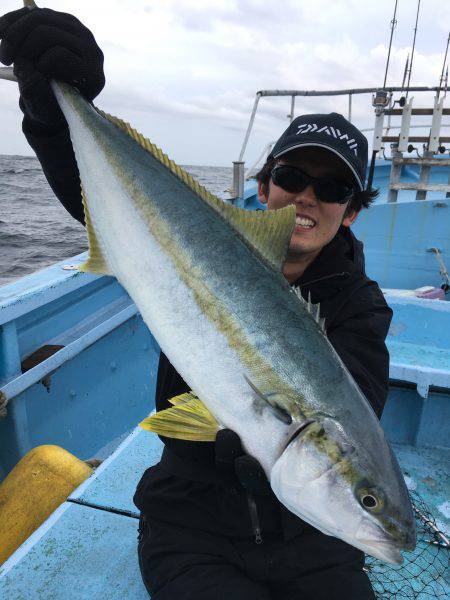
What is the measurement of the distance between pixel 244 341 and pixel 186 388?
0.64 meters

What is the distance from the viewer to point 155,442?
3021 millimetres

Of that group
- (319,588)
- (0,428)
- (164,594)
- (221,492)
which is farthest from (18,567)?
(0,428)

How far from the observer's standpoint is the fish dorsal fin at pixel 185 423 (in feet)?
5.08

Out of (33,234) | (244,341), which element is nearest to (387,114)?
(244,341)

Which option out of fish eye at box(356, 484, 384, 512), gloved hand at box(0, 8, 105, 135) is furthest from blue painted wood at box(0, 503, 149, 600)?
gloved hand at box(0, 8, 105, 135)

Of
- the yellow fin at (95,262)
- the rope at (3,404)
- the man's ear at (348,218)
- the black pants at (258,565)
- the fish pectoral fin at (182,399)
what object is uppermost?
the man's ear at (348,218)

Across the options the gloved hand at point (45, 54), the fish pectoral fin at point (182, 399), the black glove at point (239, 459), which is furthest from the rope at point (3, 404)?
the black glove at point (239, 459)

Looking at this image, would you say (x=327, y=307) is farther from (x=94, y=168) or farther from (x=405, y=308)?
(x=405, y=308)

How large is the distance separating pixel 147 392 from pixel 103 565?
2844 mm

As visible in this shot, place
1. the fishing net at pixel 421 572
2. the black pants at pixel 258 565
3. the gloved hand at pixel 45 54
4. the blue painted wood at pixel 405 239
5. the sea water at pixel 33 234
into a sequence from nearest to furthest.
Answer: the black pants at pixel 258 565
the gloved hand at pixel 45 54
the fishing net at pixel 421 572
the blue painted wood at pixel 405 239
the sea water at pixel 33 234

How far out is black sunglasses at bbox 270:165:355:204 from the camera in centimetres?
211

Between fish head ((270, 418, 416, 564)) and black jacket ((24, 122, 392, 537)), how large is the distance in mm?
433

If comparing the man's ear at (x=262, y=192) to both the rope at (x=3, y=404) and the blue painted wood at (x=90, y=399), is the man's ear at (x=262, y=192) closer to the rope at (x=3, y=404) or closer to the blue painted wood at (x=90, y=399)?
the rope at (x=3, y=404)

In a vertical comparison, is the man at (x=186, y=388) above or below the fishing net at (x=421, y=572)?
above
